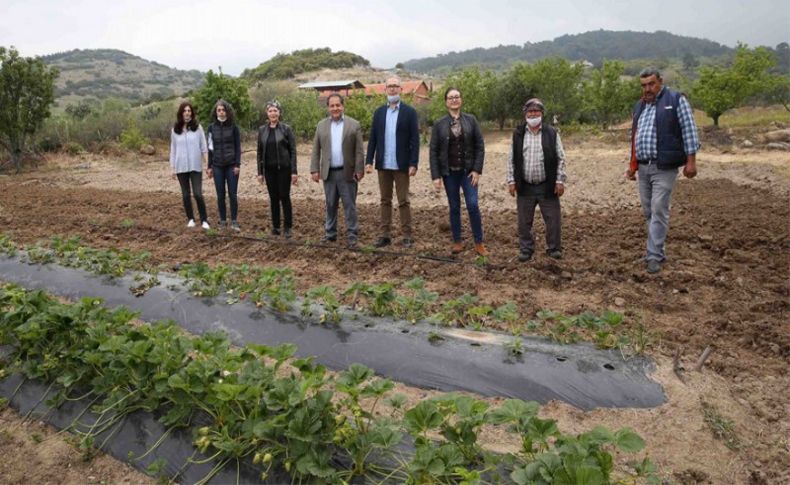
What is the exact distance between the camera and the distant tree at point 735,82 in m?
18.6

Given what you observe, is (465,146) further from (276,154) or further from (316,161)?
(276,154)

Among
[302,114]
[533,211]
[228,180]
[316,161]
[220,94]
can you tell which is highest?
[220,94]

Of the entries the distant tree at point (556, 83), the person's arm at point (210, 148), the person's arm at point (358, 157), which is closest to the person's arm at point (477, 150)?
the person's arm at point (358, 157)

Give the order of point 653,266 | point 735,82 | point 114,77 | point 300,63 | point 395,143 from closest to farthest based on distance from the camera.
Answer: point 653,266
point 395,143
point 735,82
point 300,63
point 114,77

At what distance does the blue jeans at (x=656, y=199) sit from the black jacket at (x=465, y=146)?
132 centimetres

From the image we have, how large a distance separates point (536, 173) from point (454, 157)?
0.71m

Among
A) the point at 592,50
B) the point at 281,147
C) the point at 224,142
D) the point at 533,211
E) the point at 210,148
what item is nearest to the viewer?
the point at 533,211

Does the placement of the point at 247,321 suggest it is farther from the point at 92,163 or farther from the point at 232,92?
the point at 232,92

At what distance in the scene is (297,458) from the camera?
6.62 feet

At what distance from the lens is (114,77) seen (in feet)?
330

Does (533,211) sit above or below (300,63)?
below

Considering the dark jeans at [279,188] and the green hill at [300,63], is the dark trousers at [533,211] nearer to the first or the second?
the dark jeans at [279,188]

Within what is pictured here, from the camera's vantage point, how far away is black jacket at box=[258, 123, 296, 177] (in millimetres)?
5523

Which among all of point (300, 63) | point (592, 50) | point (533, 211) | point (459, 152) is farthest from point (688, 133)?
point (592, 50)
